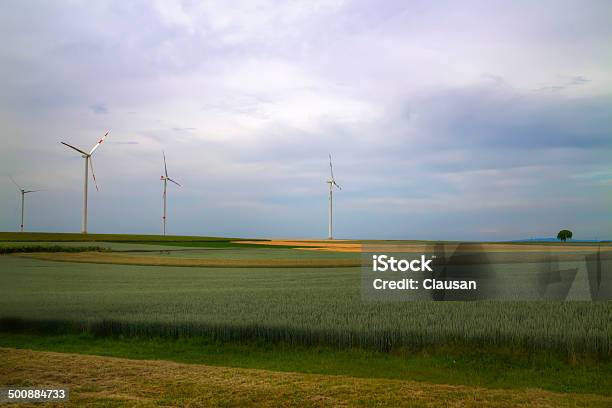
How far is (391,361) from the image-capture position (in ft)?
50.1

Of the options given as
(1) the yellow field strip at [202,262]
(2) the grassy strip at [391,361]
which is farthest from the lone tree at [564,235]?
(2) the grassy strip at [391,361]

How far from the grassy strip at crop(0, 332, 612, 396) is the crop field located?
52 cm

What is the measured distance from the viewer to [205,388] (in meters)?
12.2

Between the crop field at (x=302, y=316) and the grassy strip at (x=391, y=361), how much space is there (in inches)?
20.5

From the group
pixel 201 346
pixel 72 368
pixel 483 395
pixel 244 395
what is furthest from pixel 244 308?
pixel 483 395

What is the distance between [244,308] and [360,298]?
6.17 meters

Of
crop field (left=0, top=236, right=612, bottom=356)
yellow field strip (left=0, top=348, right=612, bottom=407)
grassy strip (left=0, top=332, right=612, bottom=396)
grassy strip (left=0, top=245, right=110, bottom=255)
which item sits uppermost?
grassy strip (left=0, top=245, right=110, bottom=255)

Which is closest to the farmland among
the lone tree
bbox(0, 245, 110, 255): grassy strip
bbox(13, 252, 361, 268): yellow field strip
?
bbox(13, 252, 361, 268): yellow field strip

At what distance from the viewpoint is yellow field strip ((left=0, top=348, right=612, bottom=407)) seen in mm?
11297

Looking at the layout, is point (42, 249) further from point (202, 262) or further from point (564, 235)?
point (564, 235)

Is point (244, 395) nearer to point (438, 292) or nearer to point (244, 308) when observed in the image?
point (244, 308)

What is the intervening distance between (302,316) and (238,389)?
23.2ft

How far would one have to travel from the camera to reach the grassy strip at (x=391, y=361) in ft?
44.4

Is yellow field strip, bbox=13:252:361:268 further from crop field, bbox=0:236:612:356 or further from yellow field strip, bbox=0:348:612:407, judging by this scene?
yellow field strip, bbox=0:348:612:407
